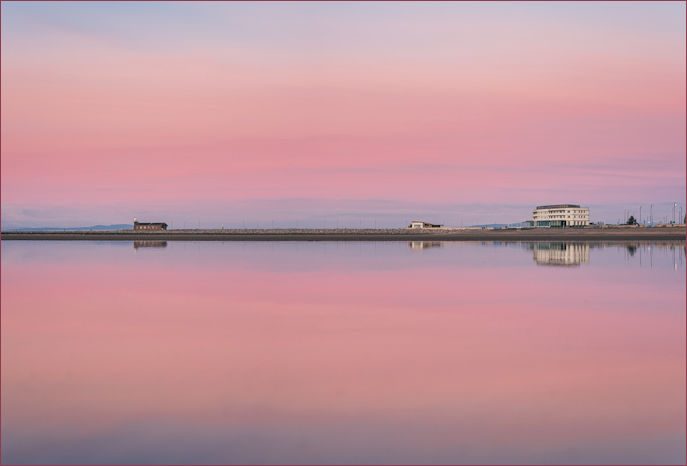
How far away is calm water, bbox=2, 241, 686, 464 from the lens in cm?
995

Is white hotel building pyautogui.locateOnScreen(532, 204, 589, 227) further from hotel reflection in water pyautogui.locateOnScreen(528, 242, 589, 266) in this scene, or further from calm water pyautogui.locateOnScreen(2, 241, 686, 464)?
calm water pyautogui.locateOnScreen(2, 241, 686, 464)

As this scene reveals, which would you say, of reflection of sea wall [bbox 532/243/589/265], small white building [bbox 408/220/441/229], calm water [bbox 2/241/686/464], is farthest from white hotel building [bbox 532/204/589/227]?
calm water [bbox 2/241/686/464]

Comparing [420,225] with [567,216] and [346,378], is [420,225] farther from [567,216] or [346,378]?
[346,378]

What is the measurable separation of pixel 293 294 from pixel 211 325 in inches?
370

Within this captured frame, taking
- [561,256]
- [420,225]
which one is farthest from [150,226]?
[561,256]

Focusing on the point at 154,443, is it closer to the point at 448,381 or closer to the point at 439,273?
the point at 448,381

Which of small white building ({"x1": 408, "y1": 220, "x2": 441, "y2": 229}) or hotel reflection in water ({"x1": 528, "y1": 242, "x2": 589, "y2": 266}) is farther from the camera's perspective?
small white building ({"x1": 408, "y1": 220, "x2": 441, "y2": 229})

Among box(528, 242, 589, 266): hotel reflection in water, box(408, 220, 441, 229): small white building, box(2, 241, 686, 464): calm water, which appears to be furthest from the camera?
box(408, 220, 441, 229): small white building

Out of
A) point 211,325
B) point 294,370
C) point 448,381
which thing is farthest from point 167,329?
point 448,381

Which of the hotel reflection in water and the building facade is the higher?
the building facade

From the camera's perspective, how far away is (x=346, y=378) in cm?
1412

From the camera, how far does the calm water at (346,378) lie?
9.95 metres

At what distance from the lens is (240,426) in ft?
35.6

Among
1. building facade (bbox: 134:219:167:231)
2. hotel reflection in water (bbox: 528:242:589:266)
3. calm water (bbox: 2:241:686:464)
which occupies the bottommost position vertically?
calm water (bbox: 2:241:686:464)
